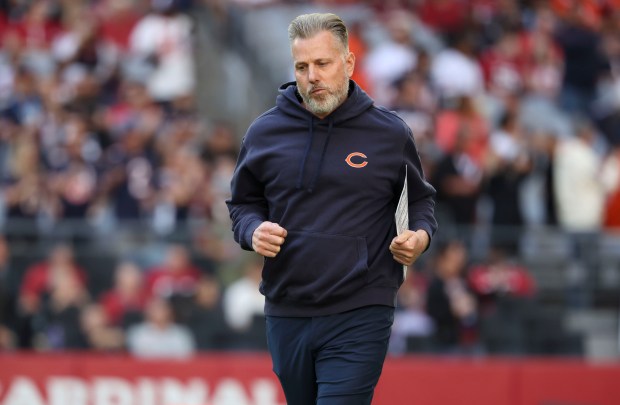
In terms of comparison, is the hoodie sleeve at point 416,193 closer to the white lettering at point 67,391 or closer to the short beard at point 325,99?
the short beard at point 325,99

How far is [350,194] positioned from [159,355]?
6925mm

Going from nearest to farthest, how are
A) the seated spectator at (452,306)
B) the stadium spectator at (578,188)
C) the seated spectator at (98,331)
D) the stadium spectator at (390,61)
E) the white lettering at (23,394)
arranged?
the white lettering at (23,394) < the seated spectator at (452,306) < the seated spectator at (98,331) < the stadium spectator at (578,188) < the stadium spectator at (390,61)

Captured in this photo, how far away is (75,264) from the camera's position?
497 inches

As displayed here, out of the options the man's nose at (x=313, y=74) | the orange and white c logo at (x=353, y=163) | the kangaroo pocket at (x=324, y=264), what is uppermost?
the man's nose at (x=313, y=74)

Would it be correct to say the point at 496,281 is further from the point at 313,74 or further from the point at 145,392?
the point at 313,74

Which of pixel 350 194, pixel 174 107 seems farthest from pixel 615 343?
pixel 350 194

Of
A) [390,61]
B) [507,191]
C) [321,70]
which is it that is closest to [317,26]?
[321,70]

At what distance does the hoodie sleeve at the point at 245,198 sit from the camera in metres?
5.57

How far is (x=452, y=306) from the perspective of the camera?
11734mm

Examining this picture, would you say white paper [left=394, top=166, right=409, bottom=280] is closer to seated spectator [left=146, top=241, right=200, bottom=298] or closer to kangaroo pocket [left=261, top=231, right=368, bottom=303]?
kangaroo pocket [left=261, top=231, right=368, bottom=303]

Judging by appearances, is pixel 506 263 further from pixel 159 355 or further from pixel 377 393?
pixel 159 355

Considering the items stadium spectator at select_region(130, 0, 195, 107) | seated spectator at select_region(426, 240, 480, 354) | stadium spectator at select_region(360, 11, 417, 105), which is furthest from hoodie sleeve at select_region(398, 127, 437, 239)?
stadium spectator at select_region(130, 0, 195, 107)

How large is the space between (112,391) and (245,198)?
6.13 m

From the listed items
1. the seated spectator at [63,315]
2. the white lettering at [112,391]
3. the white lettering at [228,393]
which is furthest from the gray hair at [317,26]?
the seated spectator at [63,315]
